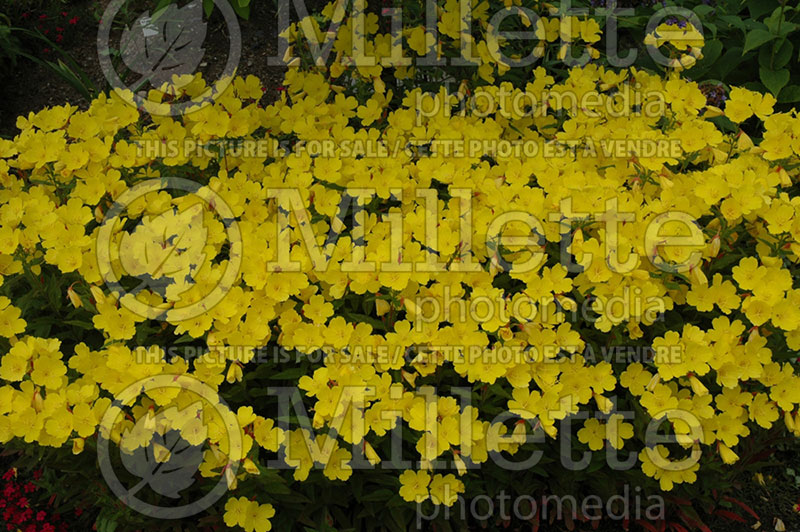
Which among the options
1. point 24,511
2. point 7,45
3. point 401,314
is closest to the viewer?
point 401,314

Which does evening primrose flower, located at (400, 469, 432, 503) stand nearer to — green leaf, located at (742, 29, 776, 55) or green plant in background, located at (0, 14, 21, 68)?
green leaf, located at (742, 29, 776, 55)

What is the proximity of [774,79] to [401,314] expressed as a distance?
2.61 meters

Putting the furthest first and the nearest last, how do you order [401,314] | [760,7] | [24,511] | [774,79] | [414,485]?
[760,7], [774,79], [24,511], [401,314], [414,485]

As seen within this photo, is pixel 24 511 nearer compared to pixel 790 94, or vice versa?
pixel 24 511

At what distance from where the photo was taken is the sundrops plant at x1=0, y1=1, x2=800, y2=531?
91.2 inches

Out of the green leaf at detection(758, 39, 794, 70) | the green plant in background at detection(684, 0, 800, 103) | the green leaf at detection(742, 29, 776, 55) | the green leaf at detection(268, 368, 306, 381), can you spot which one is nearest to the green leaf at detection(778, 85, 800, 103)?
the green plant in background at detection(684, 0, 800, 103)

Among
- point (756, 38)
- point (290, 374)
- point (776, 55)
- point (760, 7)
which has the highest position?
point (760, 7)

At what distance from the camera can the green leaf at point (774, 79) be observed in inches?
149

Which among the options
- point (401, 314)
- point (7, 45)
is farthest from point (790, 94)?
point (7, 45)

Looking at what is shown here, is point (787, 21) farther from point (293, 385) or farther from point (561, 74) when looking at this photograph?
point (293, 385)

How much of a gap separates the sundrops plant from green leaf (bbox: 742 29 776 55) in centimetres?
96

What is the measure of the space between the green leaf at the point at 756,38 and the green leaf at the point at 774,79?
23cm

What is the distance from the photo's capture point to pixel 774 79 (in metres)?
3.82

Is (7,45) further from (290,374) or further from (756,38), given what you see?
(756,38)
